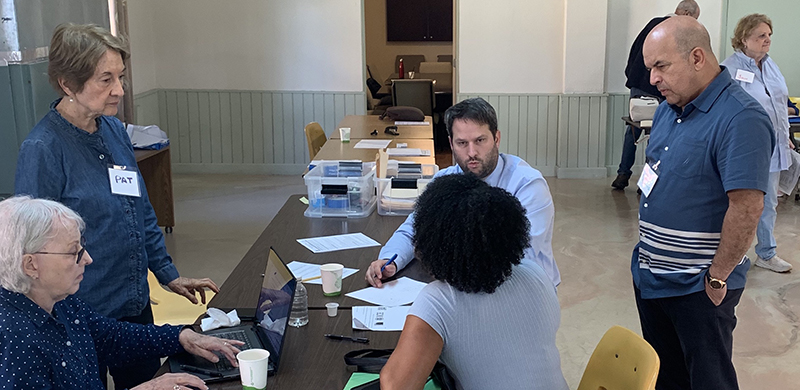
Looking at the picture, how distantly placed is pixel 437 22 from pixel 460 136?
32.6ft

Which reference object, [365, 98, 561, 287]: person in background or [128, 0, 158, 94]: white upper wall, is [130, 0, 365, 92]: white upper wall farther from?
[365, 98, 561, 287]: person in background

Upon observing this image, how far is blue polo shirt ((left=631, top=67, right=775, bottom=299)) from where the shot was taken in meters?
2.18

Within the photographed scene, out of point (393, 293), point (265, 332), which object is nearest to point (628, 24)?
point (393, 293)

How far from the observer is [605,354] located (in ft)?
6.69

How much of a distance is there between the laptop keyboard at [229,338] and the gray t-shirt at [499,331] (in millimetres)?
589

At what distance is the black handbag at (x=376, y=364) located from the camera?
1.77 metres

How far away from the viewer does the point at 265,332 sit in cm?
209

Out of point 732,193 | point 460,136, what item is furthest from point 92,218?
point 732,193

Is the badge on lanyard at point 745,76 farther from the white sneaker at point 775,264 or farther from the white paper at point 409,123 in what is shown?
the white paper at point 409,123

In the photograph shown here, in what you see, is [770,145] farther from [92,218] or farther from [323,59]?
[323,59]

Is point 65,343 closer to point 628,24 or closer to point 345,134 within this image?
point 345,134

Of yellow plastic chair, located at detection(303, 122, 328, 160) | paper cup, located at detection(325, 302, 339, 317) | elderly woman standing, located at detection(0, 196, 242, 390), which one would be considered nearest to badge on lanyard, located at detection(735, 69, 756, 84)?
yellow plastic chair, located at detection(303, 122, 328, 160)

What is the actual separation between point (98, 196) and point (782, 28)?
7.28 meters

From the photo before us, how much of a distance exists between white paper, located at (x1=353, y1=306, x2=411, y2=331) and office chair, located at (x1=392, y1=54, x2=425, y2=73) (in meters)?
9.91
